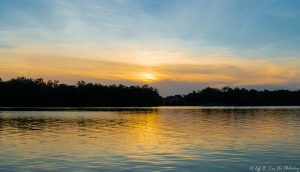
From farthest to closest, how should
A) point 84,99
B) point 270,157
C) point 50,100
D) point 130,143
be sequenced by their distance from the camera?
point 84,99
point 50,100
point 130,143
point 270,157

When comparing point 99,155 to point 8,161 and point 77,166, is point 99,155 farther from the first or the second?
point 8,161

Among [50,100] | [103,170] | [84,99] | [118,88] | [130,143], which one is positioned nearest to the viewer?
[103,170]

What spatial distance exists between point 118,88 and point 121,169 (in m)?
181

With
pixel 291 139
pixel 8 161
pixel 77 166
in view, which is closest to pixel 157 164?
pixel 77 166

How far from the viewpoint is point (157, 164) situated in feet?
60.1

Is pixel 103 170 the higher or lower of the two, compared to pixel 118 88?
lower

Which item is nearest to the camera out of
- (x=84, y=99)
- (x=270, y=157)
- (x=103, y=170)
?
(x=103, y=170)

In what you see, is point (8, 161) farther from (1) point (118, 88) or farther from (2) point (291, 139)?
(1) point (118, 88)

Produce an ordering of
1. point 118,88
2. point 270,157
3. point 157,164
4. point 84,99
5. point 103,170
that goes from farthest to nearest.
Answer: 1. point 118,88
2. point 84,99
3. point 270,157
4. point 157,164
5. point 103,170

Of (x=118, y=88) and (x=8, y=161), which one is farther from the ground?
(x=118, y=88)

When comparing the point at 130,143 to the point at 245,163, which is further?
the point at 130,143

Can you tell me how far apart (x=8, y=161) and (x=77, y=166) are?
4.43 metres

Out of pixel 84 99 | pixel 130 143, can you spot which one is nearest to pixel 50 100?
pixel 84 99

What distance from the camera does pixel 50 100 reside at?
172 meters
